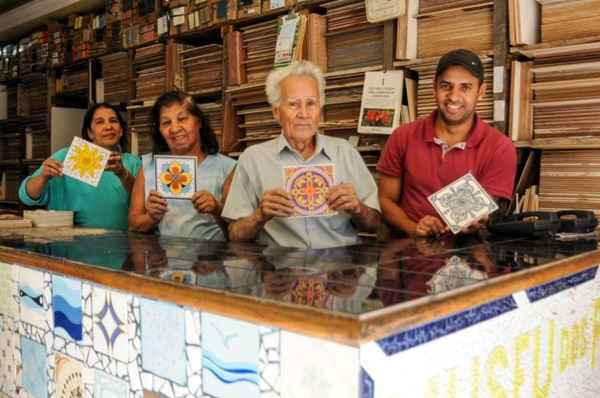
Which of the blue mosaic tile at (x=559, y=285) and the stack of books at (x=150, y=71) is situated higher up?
the stack of books at (x=150, y=71)

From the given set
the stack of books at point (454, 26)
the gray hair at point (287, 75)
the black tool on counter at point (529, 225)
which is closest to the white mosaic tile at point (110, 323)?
the gray hair at point (287, 75)

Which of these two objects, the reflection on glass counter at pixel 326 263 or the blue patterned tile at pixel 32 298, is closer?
the reflection on glass counter at pixel 326 263

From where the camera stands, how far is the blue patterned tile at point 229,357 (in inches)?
40.2

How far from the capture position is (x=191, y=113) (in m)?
2.65

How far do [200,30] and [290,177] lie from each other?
286cm

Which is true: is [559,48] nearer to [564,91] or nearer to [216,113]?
[564,91]

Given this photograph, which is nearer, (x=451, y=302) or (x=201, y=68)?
(x=451, y=302)

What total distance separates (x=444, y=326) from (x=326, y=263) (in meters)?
0.38

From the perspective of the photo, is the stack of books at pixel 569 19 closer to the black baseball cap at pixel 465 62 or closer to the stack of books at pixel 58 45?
the black baseball cap at pixel 465 62

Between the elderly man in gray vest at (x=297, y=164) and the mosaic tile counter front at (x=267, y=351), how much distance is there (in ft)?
2.46

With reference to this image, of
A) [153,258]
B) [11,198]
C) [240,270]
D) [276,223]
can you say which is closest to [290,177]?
[276,223]

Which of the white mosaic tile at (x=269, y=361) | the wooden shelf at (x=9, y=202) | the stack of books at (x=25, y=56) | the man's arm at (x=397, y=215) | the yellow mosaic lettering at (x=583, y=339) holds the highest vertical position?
the stack of books at (x=25, y=56)

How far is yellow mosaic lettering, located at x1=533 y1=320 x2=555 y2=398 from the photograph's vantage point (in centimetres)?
133

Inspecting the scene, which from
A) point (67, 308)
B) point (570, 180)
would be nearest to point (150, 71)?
point (570, 180)
